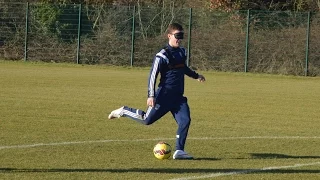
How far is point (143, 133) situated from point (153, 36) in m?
24.6

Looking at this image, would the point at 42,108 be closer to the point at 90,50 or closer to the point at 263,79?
the point at 263,79

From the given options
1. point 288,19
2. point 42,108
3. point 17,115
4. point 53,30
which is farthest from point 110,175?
point 53,30

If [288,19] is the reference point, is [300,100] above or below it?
below

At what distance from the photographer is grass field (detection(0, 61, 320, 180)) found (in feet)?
35.3

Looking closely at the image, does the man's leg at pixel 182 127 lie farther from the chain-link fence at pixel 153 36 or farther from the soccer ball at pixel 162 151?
the chain-link fence at pixel 153 36

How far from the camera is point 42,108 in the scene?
18.9 meters

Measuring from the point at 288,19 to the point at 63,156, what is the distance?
27.1 meters

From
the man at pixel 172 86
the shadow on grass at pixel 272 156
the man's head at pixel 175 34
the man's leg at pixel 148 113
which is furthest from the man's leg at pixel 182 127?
the shadow on grass at pixel 272 156

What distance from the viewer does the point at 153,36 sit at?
3941 cm

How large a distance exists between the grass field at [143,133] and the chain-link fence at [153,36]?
8607 millimetres

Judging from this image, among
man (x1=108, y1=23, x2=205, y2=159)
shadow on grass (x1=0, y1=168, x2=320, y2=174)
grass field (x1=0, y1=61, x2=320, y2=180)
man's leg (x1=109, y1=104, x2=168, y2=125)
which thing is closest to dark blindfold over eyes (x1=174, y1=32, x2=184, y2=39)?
man (x1=108, y1=23, x2=205, y2=159)

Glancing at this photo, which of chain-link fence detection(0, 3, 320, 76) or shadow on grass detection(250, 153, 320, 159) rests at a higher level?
chain-link fence detection(0, 3, 320, 76)

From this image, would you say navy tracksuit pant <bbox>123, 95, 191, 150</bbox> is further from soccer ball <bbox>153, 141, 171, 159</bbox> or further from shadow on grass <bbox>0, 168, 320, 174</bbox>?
shadow on grass <bbox>0, 168, 320, 174</bbox>

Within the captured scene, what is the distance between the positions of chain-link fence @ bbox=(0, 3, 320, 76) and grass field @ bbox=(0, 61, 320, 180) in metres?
8.61
